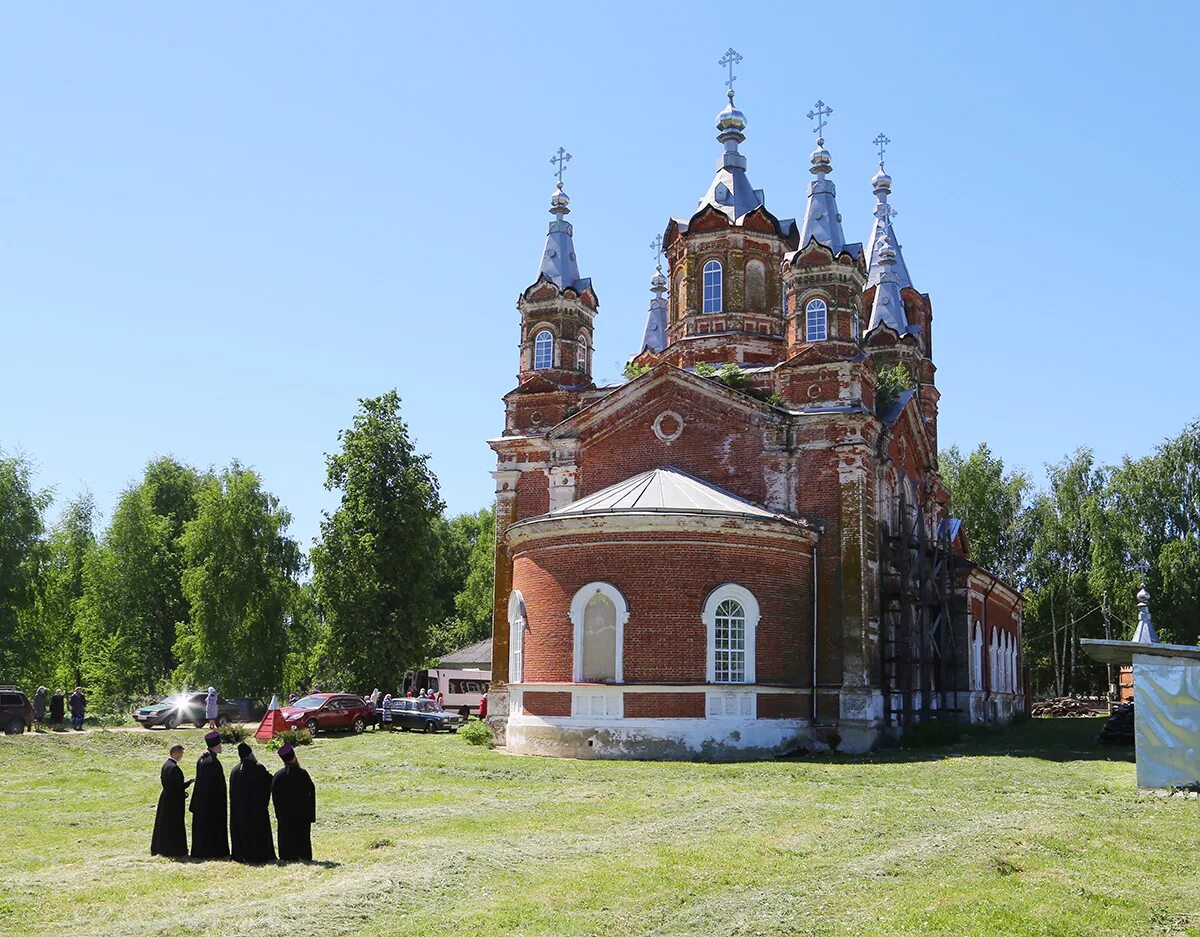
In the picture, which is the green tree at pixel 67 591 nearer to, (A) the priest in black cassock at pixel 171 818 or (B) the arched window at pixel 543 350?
(B) the arched window at pixel 543 350

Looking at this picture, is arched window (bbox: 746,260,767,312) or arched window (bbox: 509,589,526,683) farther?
arched window (bbox: 746,260,767,312)

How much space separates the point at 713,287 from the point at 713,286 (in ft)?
0.15

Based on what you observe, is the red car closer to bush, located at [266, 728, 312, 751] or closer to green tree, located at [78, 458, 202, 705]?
bush, located at [266, 728, 312, 751]

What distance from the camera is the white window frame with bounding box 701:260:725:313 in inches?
1310

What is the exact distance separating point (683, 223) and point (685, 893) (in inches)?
1031

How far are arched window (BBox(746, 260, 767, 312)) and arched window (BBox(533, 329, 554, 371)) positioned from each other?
18.9 feet

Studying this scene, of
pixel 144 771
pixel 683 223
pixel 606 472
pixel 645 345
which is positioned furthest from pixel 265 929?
pixel 645 345

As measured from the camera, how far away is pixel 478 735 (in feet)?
98.9

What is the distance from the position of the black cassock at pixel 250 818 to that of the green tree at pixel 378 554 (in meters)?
29.4

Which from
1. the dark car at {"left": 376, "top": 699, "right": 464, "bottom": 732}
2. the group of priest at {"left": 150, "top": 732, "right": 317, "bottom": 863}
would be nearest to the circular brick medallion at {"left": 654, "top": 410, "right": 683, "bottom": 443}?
the dark car at {"left": 376, "top": 699, "right": 464, "bottom": 732}

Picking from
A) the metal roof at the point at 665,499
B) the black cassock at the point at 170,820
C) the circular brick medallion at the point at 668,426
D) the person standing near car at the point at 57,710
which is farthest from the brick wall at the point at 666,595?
the person standing near car at the point at 57,710

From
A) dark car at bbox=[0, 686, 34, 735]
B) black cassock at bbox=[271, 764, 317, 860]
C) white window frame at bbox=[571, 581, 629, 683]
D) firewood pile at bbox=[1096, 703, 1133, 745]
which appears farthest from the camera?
dark car at bbox=[0, 686, 34, 735]

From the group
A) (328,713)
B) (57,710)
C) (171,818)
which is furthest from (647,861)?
(57,710)

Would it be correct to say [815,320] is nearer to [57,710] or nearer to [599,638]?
[599,638]
